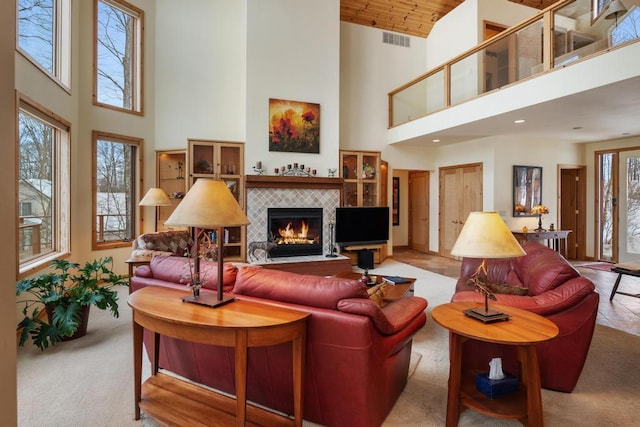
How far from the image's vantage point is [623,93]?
4.12m

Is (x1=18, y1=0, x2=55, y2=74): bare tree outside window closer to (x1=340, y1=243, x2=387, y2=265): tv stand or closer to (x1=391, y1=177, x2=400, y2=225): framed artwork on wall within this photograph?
(x1=340, y1=243, x2=387, y2=265): tv stand

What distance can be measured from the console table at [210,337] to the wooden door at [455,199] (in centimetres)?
650

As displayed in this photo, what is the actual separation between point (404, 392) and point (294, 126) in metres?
5.33

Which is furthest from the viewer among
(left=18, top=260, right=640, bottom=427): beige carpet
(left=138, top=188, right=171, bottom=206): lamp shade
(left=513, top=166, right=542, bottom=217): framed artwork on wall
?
(left=513, top=166, right=542, bottom=217): framed artwork on wall

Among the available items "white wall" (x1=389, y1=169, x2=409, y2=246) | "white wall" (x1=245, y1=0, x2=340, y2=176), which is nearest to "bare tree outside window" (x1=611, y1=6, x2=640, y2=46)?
"white wall" (x1=245, y1=0, x2=340, y2=176)

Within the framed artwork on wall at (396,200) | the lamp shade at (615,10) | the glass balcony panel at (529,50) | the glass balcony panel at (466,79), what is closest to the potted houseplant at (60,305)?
the glass balcony panel at (529,50)

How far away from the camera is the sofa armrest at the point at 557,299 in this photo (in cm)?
233

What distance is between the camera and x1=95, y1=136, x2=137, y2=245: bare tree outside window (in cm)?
568

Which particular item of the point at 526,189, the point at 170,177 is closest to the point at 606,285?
the point at 526,189

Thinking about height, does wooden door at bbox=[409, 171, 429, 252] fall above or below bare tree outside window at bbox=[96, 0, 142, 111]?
below

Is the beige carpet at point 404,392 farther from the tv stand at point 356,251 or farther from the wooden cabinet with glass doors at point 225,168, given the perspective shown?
the tv stand at point 356,251

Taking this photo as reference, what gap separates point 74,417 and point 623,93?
6.12 metres

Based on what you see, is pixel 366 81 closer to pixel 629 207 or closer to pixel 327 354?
pixel 629 207

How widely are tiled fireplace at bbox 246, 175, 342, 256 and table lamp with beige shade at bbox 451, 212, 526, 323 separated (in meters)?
4.52
